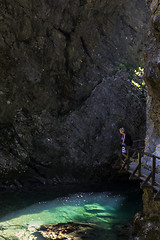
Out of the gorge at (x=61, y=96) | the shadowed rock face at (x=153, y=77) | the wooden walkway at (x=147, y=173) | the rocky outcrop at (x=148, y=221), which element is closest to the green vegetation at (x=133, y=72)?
the gorge at (x=61, y=96)

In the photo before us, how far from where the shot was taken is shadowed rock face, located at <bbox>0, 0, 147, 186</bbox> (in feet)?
63.1

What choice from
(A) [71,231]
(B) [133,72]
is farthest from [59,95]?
(A) [71,231]

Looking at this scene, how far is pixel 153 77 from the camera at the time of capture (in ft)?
38.9

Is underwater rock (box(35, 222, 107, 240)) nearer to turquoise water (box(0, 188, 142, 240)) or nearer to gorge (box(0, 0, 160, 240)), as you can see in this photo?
turquoise water (box(0, 188, 142, 240))

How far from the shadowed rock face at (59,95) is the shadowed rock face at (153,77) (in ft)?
22.4

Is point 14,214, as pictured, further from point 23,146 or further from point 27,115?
point 27,115

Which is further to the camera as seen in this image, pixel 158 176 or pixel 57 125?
pixel 57 125

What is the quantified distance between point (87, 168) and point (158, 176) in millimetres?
9955

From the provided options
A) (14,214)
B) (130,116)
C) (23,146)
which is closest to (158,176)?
(14,214)

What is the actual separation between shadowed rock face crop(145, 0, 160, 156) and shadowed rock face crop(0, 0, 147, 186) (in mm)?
6837

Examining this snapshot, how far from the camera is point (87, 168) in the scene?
20.6m

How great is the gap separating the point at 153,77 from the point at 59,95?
406 inches

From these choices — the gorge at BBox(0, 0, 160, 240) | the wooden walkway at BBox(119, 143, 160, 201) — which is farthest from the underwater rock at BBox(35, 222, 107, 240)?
the gorge at BBox(0, 0, 160, 240)

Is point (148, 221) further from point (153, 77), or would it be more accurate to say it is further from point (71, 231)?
point (153, 77)
